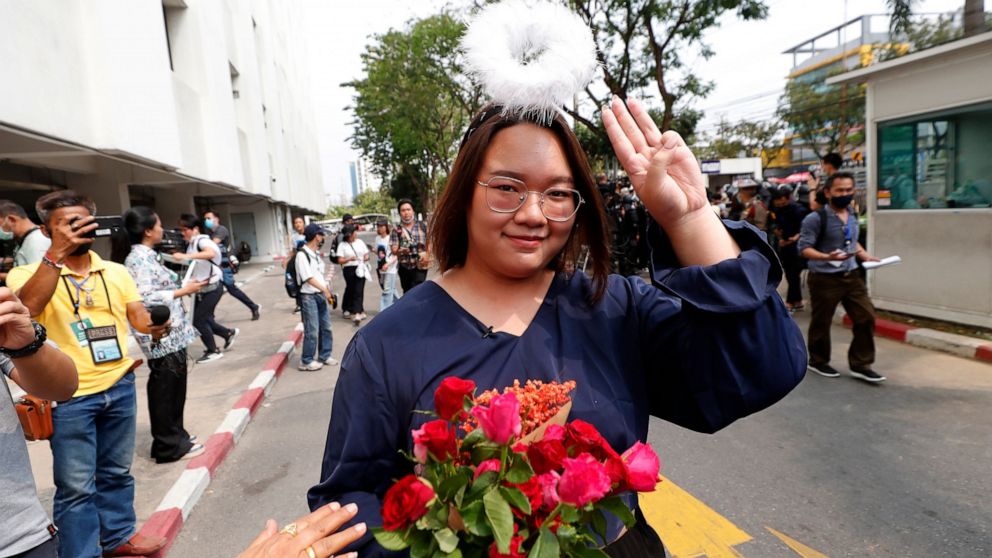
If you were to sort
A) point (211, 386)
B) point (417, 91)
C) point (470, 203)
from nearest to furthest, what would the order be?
1. point (470, 203)
2. point (211, 386)
3. point (417, 91)

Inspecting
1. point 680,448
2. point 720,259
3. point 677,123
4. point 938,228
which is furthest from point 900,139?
point 677,123

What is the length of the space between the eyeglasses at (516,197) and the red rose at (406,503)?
0.65m

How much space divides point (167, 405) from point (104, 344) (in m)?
1.35

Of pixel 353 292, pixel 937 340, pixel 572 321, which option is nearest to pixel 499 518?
pixel 572 321

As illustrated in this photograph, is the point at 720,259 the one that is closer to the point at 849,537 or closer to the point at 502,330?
the point at 502,330

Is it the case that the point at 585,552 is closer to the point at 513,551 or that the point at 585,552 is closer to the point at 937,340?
the point at 513,551

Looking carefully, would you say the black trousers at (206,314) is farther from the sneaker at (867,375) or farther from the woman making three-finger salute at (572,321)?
the sneaker at (867,375)

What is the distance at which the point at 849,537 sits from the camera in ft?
9.09

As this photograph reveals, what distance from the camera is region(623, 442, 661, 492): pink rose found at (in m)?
0.86

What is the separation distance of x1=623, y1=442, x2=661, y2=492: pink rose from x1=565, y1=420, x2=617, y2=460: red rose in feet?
0.10

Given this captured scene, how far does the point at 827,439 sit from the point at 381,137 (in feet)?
107

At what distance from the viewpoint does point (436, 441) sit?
33.2 inches

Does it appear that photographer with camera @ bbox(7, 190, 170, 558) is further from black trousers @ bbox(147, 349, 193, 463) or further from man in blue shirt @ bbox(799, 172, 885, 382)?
A: man in blue shirt @ bbox(799, 172, 885, 382)

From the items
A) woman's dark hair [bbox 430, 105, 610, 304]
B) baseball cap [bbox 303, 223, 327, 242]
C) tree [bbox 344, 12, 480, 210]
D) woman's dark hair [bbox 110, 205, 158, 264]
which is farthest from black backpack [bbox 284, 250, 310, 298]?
tree [bbox 344, 12, 480, 210]
